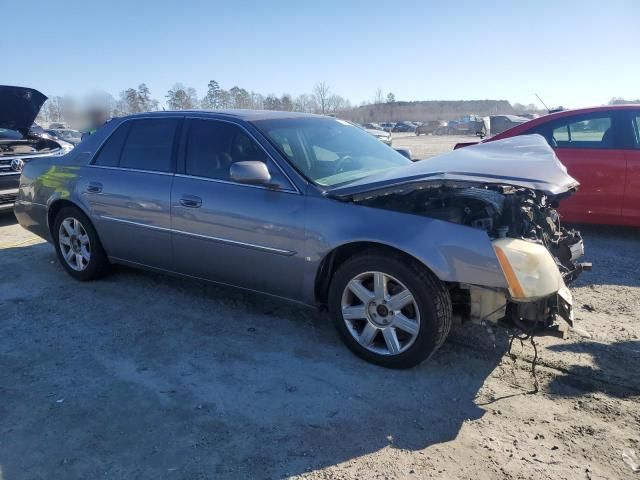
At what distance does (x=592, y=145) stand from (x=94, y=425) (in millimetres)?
5848

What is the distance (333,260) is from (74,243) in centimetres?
282

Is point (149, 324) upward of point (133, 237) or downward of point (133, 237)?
downward

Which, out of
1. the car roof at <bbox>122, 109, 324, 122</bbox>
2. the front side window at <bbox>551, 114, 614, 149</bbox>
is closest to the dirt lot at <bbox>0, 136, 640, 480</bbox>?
the car roof at <bbox>122, 109, 324, 122</bbox>

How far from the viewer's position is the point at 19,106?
8.16 m

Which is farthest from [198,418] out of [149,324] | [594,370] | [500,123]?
[500,123]

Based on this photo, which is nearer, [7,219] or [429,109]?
[7,219]

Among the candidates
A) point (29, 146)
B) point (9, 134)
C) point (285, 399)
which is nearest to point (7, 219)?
point (29, 146)

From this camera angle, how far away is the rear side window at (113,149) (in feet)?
14.6

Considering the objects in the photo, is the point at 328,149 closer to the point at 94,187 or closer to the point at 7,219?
the point at 94,187

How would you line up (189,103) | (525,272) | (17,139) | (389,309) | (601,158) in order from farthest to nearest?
(189,103), (17,139), (601,158), (389,309), (525,272)

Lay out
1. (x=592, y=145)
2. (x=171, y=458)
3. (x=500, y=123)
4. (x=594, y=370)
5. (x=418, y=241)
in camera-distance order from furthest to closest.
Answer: (x=500, y=123) → (x=592, y=145) → (x=594, y=370) → (x=418, y=241) → (x=171, y=458)

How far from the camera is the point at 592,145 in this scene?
231 inches

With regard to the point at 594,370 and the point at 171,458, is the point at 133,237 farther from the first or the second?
the point at 594,370

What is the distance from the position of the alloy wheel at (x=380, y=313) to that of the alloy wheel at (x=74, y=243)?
9.08ft
